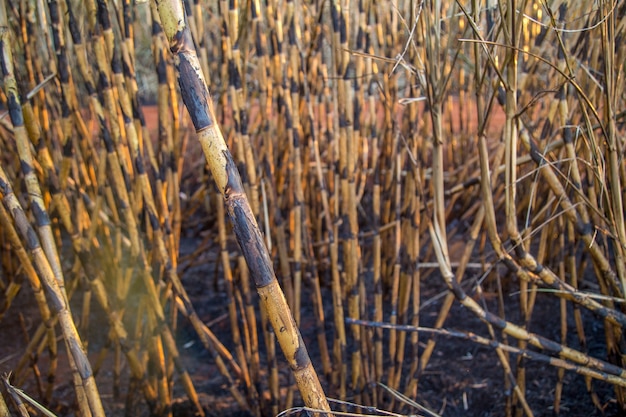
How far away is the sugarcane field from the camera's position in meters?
0.75

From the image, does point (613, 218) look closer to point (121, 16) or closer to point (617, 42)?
point (617, 42)

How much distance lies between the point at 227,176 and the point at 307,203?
96cm

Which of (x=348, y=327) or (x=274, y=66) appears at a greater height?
(x=274, y=66)

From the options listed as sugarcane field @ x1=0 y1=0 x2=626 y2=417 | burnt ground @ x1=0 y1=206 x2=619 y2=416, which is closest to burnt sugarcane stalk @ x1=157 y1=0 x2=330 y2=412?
sugarcane field @ x1=0 y1=0 x2=626 y2=417

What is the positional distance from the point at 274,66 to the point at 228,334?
2.69 ft

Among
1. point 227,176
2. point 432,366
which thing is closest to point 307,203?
point 432,366

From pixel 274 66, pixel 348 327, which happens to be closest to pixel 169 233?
pixel 274 66

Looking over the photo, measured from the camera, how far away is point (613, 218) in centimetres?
83

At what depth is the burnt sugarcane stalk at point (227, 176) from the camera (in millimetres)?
524

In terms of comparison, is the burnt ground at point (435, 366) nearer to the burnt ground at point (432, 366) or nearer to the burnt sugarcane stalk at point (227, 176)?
the burnt ground at point (432, 366)

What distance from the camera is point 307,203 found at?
150 centimetres

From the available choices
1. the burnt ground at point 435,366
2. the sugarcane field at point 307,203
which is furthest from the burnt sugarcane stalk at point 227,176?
the burnt ground at point 435,366

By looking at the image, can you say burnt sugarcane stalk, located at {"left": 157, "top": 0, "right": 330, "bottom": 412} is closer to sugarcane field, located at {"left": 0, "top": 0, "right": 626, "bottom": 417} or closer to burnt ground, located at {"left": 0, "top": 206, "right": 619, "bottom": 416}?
sugarcane field, located at {"left": 0, "top": 0, "right": 626, "bottom": 417}

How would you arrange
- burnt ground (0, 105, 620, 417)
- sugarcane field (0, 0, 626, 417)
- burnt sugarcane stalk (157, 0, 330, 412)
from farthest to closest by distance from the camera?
1. burnt ground (0, 105, 620, 417)
2. sugarcane field (0, 0, 626, 417)
3. burnt sugarcane stalk (157, 0, 330, 412)
